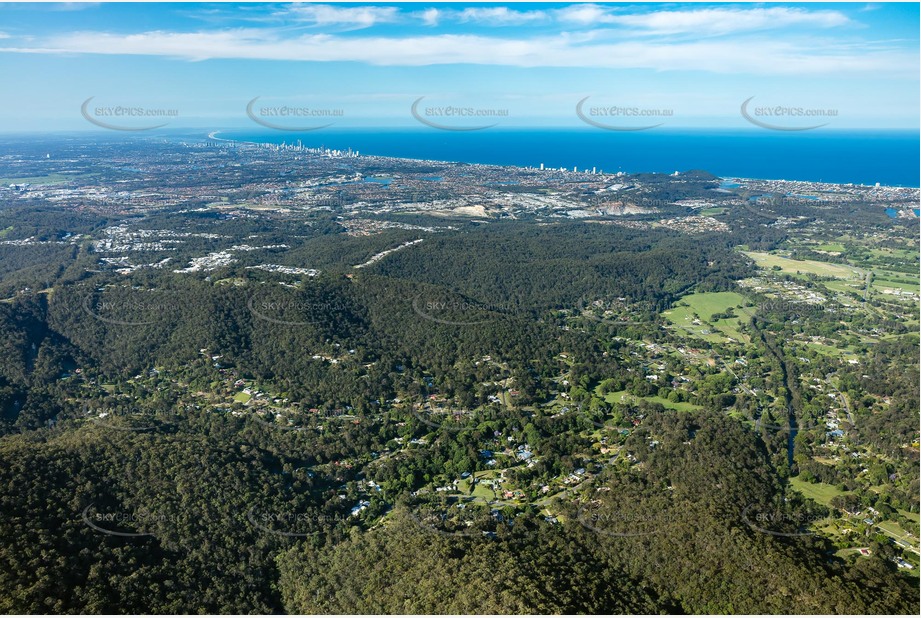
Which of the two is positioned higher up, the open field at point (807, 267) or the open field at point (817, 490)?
the open field at point (807, 267)

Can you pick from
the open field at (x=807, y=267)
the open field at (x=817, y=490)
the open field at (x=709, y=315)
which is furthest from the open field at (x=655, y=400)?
the open field at (x=807, y=267)

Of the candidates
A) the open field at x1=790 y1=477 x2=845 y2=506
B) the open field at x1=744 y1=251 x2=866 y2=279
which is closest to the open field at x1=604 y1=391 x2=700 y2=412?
the open field at x1=790 y1=477 x2=845 y2=506

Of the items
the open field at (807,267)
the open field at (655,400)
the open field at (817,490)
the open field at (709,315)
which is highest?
the open field at (807,267)

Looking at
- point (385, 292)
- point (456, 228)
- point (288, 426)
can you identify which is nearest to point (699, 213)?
point (456, 228)

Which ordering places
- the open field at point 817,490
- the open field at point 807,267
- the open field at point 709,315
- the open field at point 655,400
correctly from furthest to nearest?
the open field at point 807,267 → the open field at point 709,315 → the open field at point 655,400 → the open field at point 817,490

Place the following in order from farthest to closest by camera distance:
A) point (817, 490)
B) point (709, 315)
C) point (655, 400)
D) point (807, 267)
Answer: point (807, 267) → point (709, 315) → point (655, 400) → point (817, 490)

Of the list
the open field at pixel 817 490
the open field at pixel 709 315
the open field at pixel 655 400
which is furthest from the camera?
the open field at pixel 709 315

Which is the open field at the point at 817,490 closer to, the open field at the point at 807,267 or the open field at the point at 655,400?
the open field at the point at 655,400

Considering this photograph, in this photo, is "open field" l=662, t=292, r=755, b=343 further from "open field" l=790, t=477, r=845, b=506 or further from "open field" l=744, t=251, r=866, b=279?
"open field" l=790, t=477, r=845, b=506

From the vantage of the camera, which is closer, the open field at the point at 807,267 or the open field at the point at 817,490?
the open field at the point at 817,490

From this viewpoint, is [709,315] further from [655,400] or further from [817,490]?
[817,490]

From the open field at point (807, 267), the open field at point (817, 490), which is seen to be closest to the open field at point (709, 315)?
the open field at point (807, 267)

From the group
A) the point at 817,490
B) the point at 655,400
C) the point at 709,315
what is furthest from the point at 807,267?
the point at 817,490
